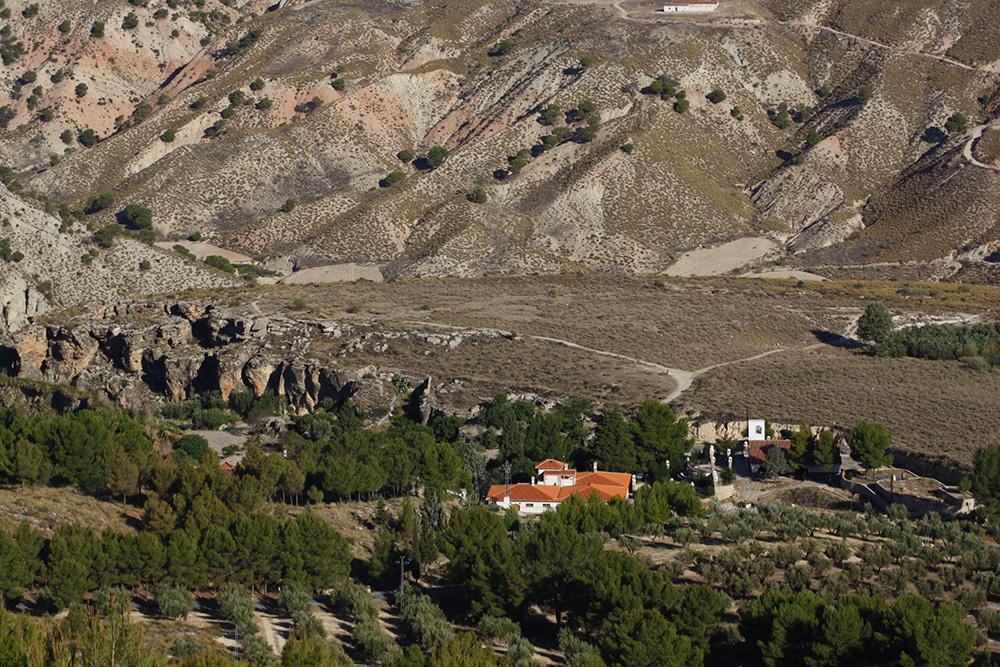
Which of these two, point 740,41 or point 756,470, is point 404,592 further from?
point 740,41

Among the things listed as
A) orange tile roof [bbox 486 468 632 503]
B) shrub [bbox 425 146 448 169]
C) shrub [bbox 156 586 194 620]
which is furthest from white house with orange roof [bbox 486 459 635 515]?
shrub [bbox 425 146 448 169]

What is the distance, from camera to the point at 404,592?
2071 inches

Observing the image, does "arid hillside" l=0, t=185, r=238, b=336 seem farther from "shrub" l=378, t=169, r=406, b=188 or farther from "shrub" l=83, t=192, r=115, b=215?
"shrub" l=378, t=169, r=406, b=188

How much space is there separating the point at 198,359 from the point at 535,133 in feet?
173

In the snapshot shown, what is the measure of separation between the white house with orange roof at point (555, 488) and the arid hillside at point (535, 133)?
48855mm

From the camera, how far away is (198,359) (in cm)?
9281

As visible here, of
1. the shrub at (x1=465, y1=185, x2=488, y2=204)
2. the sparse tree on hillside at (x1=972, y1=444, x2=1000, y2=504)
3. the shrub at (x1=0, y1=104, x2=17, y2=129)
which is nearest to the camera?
the sparse tree on hillside at (x1=972, y1=444, x2=1000, y2=504)

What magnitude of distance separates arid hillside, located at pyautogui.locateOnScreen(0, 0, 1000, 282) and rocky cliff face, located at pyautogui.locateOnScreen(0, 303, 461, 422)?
24.1 m

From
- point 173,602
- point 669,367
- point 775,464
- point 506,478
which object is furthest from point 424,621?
point 669,367

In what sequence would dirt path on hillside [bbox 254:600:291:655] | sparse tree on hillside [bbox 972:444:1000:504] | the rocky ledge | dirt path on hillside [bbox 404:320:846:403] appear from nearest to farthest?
dirt path on hillside [bbox 254:600:291:655], sparse tree on hillside [bbox 972:444:1000:504], dirt path on hillside [bbox 404:320:846:403], the rocky ledge

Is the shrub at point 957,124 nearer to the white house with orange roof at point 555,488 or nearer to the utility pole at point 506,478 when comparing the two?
the white house with orange roof at point 555,488

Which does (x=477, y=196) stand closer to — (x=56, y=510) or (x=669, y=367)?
(x=669, y=367)

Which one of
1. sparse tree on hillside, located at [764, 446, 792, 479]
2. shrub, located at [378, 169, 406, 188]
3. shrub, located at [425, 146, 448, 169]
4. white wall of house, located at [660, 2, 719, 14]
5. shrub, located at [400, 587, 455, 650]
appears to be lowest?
sparse tree on hillside, located at [764, 446, 792, 479]

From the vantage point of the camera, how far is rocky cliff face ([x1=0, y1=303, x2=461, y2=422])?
8862 cm
